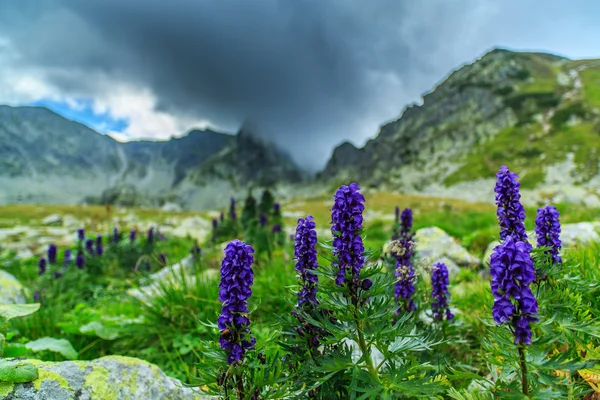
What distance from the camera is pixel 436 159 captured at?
144 m

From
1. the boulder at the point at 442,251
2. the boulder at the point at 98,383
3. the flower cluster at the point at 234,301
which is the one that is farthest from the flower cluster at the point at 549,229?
the boulder at the point at 442,251

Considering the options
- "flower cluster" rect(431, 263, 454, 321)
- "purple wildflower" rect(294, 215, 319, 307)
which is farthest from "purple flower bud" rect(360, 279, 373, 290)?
"flower cluster" rect(431, 263, 454, 321)

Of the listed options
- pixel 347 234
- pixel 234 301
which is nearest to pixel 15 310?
pixel 234 301

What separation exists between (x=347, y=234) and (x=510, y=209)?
5.70 feet

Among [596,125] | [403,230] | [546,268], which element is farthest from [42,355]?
[596,125]

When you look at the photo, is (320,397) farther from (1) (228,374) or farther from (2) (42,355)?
(2) (42,355)

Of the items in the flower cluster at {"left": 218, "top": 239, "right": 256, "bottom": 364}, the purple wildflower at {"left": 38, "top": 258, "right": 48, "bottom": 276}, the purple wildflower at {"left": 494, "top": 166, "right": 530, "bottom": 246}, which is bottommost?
the purple wildflower at {"left": 38, "top": 258, "right": 48, "bottom": 276}

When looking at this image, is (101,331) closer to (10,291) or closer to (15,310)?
(15,310)

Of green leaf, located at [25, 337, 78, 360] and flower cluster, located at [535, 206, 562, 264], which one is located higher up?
flower cluster, located at [535, 206, 562, 264]

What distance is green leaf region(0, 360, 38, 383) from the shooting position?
2.25 m

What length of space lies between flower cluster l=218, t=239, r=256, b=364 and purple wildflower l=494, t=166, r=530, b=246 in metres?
2.32

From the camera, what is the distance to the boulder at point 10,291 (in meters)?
6.59

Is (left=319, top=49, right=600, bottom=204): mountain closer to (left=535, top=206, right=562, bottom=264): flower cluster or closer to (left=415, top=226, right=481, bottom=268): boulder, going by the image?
(left=415, top=226, right=481, bottom=268): boulder

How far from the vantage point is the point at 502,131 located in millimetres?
131000
